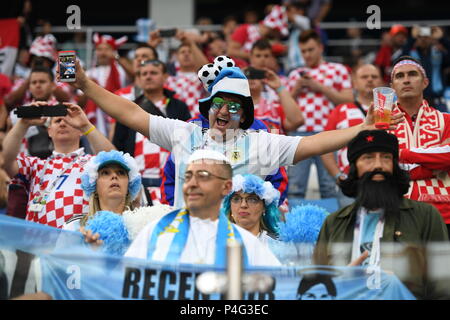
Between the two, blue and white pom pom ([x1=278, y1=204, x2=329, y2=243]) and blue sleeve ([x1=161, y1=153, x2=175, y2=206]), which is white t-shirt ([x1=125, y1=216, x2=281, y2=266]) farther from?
blue sleeve ([x1=161, y1=153, x2=175, y2=206])

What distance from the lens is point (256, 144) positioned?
20.9 ft

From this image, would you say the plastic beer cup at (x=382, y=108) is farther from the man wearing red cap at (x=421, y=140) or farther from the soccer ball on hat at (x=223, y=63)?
the soccer ball on hat at (x=223, y=63)

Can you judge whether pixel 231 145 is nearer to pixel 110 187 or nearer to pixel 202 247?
pixel 110 187

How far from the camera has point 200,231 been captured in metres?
5.11

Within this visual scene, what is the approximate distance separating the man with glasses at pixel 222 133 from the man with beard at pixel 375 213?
2.55ft

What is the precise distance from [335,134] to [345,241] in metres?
0.95

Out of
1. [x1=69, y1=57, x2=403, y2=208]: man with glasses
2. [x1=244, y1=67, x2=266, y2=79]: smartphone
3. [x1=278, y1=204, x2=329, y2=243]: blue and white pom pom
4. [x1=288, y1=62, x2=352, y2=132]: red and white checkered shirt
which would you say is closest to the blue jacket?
[x1=69, y1=57, x2=403, y2=208]: man with glasses

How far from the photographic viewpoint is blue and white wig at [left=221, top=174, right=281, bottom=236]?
639 centimetres

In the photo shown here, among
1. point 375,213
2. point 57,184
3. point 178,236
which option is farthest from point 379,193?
point 57,184

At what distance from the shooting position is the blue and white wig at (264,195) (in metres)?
6.39

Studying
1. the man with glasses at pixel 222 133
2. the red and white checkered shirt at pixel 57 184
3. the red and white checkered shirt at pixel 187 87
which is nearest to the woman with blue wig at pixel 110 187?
the red and white checkered shirt at pixel 57 184

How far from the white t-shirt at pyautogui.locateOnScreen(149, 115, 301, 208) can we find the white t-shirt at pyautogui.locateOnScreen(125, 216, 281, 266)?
3.79 ft

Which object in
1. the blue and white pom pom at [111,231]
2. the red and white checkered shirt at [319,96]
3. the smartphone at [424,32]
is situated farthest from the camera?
the smartphone at [424,32]

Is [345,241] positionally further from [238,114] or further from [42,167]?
[42,167]
